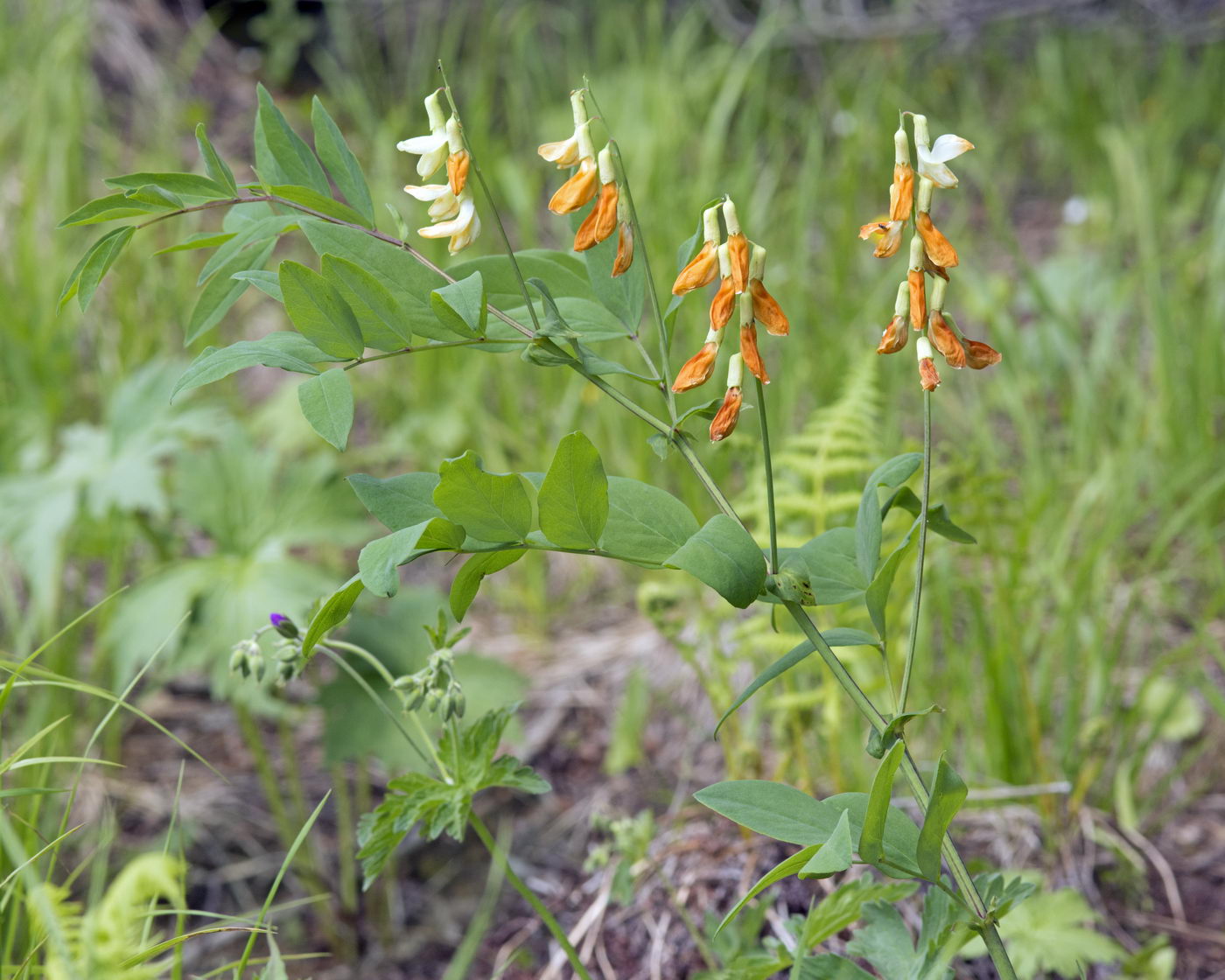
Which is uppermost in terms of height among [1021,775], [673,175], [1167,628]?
[673,175]

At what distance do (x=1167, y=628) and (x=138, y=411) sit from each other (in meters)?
1.75

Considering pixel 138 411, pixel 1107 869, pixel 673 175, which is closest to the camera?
pixel 1107 869

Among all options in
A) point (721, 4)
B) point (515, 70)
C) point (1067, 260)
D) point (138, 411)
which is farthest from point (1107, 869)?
point (721, 4)

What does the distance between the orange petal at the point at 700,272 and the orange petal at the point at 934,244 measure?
0.40 ft

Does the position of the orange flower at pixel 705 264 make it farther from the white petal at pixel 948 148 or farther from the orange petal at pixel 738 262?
the white petal at pixel 948 148

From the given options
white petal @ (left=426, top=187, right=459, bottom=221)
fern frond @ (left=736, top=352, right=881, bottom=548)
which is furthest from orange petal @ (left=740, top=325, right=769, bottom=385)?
fern frond @ (left=736, top=352, right=881, bottom=548)

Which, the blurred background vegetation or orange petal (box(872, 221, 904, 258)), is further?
the blurred background vegetation

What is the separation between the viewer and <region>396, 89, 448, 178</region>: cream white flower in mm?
667

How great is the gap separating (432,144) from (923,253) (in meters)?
0.32

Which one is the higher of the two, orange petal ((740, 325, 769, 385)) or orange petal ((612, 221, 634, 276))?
orange petal ((612, 221, 634, 276))

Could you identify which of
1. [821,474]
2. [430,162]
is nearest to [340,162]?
[430,162]

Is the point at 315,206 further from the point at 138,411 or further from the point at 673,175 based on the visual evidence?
the point at 673,175

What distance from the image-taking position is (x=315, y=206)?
66 cm

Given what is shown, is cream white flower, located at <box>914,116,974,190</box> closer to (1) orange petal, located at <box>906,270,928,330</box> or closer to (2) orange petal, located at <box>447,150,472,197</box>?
(1) orange petal, located at <box>906,270,928,330</box>
